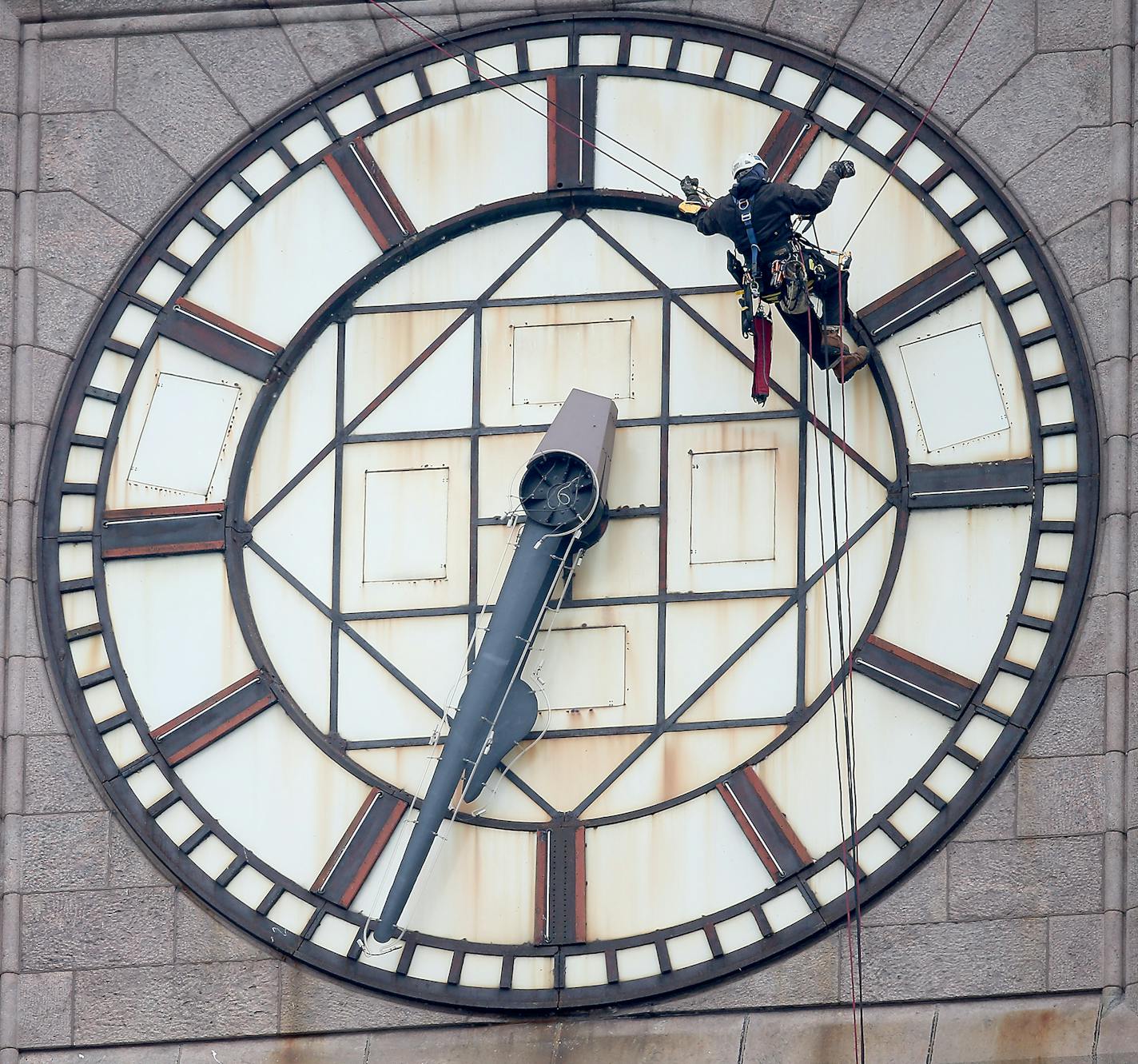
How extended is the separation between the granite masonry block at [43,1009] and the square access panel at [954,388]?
13.7ft

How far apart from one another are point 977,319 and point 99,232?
3.81 meters

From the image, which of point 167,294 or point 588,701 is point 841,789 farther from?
point 167,294

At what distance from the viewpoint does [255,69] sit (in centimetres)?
1627

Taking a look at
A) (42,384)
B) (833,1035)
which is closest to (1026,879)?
(833,1035)

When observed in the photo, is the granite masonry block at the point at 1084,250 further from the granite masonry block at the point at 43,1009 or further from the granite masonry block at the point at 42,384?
the granite masonry block at the point at 43,1009

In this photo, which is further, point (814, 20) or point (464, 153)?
point (464, 153)

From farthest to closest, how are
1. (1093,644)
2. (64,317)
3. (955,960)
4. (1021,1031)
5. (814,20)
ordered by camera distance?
(64,317) → (814,20) → (1093,644) → (955,960) → (1021,1031)

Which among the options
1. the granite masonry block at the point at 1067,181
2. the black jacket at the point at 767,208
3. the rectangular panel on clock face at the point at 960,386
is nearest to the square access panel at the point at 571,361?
the black jacket at the point at 767,208

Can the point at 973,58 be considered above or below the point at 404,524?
above

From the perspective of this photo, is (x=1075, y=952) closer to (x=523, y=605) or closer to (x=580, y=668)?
(x=580, y=668)

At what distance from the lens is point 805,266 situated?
15.1 m

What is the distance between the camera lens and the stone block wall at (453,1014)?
1452 centimetres

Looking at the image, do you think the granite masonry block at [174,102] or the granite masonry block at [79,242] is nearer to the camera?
the granite masonry block at [79,242]

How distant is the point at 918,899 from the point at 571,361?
279 centimetres
